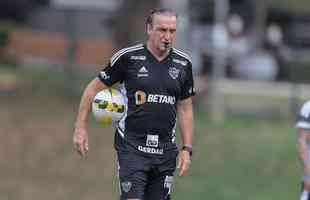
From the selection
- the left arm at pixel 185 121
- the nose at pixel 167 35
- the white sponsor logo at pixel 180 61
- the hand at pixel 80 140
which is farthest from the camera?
the left arm at pixel 185 121

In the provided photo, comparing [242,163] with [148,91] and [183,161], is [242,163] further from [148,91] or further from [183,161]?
[148,91]

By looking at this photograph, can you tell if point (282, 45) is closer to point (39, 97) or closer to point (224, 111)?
point (224, 111)

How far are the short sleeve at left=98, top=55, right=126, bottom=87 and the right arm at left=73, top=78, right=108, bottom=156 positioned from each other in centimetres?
6

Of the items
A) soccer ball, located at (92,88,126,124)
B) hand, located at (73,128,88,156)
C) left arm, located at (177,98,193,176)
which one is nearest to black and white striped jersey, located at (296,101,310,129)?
left arm, located at (177,98,193,176)

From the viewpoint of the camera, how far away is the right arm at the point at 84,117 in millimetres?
9430

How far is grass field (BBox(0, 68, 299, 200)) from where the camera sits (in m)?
17.0

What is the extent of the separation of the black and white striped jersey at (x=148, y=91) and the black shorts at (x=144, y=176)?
0.26ft

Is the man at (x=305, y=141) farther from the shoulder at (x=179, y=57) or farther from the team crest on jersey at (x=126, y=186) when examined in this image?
the team crest on jersey at (x=126, y=186)

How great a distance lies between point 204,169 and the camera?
60.1 feet

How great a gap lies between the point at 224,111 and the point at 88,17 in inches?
557

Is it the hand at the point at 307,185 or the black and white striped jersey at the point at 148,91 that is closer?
the black and white striped jersey at the point at 148,91

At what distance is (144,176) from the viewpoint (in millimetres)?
9641

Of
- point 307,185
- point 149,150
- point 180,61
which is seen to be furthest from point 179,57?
point 307,185

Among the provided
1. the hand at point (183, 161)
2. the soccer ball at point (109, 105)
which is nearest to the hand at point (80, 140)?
the soccer ball at point (109, 105)
